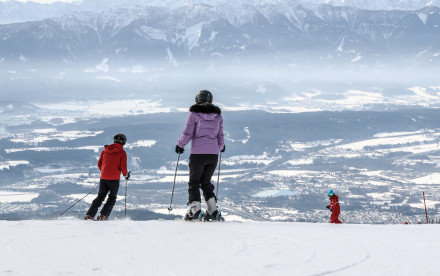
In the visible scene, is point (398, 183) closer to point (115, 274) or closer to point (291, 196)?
point (291, 196)

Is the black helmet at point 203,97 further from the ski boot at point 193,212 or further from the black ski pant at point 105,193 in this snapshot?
the black ski pant at point 105,193

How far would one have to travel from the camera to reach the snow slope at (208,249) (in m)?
6.64

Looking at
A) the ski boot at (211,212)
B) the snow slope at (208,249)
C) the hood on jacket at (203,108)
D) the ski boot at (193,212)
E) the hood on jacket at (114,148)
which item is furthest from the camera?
the hood on jacket at (114,148)

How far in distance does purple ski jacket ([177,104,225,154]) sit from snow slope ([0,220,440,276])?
168cm

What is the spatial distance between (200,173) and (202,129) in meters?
0.92

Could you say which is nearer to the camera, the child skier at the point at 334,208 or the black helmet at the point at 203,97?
the black helmet at the point at 203,97

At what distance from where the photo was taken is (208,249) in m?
7.79

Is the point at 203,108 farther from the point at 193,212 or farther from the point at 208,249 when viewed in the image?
the point at 208,249

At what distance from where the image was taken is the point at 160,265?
6.79m

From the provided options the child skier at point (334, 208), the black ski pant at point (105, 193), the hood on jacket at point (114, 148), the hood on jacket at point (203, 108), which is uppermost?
the hood on jacket at point (203, 108)

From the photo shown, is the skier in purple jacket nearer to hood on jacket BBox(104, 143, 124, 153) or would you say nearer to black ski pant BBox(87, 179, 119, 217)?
hood on jacket BBox(104, 143, 124, 153)

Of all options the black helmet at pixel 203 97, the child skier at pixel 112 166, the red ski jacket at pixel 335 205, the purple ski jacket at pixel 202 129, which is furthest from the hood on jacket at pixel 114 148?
the red ski jacket at pixel 335 205

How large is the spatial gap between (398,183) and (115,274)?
18190 cm

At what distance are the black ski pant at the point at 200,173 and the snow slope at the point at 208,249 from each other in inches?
43.8
